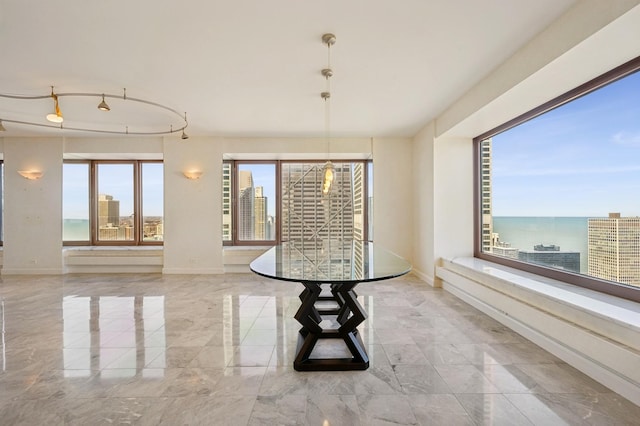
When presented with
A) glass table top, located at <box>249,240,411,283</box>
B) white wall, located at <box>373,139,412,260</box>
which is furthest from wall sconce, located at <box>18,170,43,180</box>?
white wall, located at <box>373,139,412,260</box>

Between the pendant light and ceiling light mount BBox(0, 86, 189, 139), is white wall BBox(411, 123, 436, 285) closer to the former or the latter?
the pendant light

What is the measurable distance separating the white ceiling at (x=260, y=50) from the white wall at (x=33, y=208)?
184cm

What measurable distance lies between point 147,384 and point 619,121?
419 centimetres

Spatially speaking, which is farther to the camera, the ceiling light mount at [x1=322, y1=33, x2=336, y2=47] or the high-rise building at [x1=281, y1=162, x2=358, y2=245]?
the high-rise building at [x1=281, y1=162, x2=358, y2=245]

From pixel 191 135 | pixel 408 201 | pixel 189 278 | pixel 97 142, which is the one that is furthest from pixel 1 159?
pixel 408 201

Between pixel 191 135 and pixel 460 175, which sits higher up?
pixel 191 135

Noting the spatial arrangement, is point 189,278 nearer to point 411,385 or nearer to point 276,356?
point 276,356

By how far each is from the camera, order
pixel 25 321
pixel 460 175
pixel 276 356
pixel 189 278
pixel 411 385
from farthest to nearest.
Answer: pixel 189 278
pixel 460 175
pixel 25 321
pixel 276 356
pixel 411 385

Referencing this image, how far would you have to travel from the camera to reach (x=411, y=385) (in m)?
1.94

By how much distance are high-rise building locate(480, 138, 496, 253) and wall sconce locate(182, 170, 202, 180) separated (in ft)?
16.0

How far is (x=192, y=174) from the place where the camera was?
541cm

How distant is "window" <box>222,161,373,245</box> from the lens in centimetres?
599

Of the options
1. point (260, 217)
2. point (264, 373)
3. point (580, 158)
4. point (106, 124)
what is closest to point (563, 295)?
point (580, 158)

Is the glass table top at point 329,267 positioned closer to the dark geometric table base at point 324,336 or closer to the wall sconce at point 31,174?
the dark geometric table base at point 324,336
